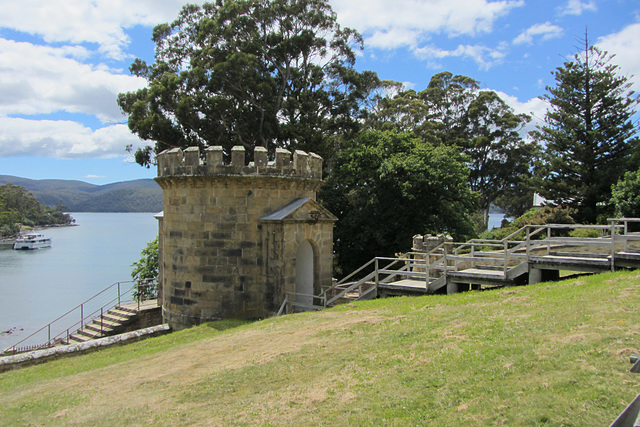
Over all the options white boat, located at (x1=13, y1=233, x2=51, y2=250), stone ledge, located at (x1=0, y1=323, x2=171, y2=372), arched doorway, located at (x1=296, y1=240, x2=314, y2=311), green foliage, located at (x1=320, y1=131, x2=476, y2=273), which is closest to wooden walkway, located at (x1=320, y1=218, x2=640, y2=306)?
arched doorway, located at (x1=296, y1=240, x2=314, y2=311)

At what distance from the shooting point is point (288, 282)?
50.6 ft

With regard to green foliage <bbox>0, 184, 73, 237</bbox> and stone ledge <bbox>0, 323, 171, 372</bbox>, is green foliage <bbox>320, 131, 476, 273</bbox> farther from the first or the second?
green foliage <bbox>0, 184, 73, 237</bbox>

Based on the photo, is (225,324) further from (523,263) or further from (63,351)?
(523,263)

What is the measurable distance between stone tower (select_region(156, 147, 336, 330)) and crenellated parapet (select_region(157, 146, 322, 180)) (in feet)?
0.11

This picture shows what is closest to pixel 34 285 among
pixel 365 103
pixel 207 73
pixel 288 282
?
pixel 207 73

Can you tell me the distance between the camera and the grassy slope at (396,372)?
18.6ft

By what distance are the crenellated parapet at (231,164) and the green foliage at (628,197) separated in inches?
656

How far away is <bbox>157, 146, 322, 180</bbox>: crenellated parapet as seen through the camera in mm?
15680

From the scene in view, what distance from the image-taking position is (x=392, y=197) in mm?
25875

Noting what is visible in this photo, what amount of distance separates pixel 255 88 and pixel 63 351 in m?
17.7

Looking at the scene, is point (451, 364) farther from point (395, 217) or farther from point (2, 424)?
point (395, 217)

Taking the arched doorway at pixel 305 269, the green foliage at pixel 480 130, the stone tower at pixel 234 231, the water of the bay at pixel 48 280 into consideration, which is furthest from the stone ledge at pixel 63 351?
the green foliage at pixel 480 130

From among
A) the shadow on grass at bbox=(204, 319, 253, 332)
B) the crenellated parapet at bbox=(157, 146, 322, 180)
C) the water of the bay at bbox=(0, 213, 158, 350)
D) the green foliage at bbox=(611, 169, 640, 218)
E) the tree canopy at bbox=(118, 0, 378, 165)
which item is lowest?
the water of the bay at bbox=(0, 213, 158, 350)

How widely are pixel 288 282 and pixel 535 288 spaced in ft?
24.7
